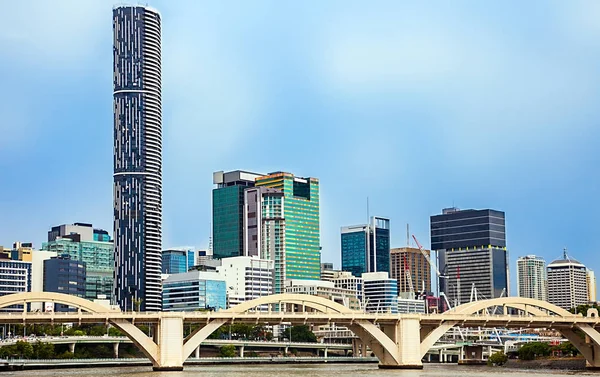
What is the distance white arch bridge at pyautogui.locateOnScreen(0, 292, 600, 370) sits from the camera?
312ft

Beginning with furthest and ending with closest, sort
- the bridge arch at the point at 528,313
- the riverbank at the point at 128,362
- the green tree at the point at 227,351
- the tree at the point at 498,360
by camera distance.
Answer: the green tree at the point at 227,351 < the tree at the point at 498,360 < the riverbank at the point at 128,362 < the bridge arch at the point at 528,313

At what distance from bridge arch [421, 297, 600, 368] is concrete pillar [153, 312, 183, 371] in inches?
1017

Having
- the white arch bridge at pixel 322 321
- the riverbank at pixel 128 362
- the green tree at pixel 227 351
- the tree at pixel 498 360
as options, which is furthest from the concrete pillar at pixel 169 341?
the green tree at pixel 227 351

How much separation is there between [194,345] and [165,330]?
3.61 m

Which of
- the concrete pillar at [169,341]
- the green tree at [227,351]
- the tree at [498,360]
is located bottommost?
the tree at [498,360]

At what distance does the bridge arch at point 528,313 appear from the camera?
10775cm

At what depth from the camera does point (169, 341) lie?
9644cm

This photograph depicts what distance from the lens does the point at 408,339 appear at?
104938 mm

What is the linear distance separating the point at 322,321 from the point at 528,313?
25687 mm

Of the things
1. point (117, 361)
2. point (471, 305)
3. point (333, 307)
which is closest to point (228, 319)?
point (333, 307)

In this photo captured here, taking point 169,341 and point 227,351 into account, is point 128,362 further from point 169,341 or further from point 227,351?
point 169,341

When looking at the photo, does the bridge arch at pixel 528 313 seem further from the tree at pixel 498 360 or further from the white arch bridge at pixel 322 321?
the tree at pixel 498 360

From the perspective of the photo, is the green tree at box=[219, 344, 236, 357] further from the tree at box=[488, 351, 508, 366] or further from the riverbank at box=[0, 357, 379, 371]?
the tree at box=[488, 351, 508, 366]

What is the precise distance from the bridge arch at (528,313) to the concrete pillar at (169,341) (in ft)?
84.7
